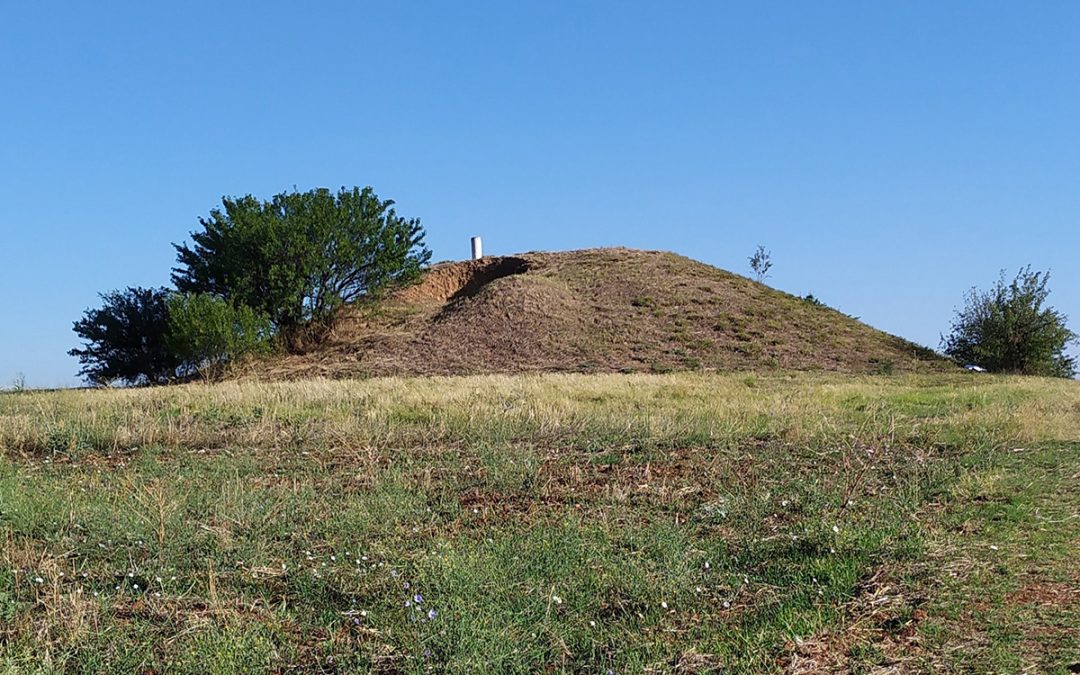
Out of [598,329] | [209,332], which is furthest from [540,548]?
[598,329]

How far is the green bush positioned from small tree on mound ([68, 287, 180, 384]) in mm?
1515

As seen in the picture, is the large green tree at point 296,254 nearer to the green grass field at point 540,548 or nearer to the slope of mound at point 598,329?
the slope of mound at point 598,329

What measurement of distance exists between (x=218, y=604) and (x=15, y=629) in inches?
37.6

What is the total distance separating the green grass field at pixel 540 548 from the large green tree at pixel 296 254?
18157 millimetres

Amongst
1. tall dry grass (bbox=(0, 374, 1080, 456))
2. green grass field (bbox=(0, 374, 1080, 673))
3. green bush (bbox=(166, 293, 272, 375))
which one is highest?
green bush (bbox=(166, 293, 272, 375))

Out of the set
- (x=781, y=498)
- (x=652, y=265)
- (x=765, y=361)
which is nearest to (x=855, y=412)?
(x=781, y=498)

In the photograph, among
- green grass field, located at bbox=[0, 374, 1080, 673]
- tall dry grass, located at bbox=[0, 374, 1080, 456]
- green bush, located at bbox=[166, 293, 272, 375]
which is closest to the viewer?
green grass field, located at bbox=[0, 374, 1080, 673]

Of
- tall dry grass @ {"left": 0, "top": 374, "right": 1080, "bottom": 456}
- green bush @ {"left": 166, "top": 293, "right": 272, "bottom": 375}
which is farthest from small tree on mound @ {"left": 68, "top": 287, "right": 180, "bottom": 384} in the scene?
tall dry grass @ {"left": 0, "top": 374, "right": 1080, "bottom": 456}

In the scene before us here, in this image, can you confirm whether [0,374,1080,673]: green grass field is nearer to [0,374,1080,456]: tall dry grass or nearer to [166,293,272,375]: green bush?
[0,374,1080,456]: tall dry grass

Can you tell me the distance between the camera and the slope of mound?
88.2 feet

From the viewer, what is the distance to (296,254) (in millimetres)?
28484

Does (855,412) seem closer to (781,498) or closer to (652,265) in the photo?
(781,498)

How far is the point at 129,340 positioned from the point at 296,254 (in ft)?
18.9

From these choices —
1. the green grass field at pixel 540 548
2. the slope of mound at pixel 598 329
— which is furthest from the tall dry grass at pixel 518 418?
the slope of mound at pixel 598 329
